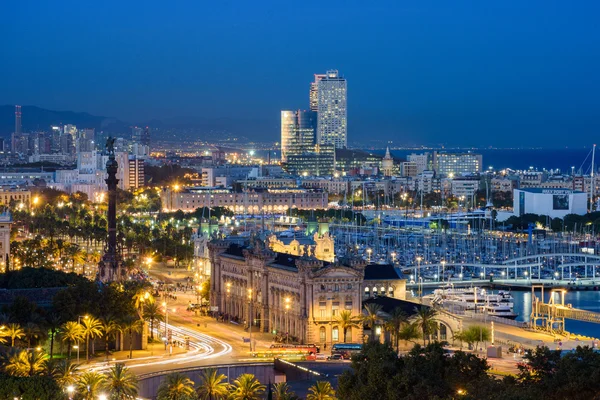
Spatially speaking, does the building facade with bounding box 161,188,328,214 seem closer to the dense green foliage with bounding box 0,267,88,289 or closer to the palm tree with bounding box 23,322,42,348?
the dense green foliage with bounding box 0,267,88,289

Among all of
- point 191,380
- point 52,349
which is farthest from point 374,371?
point 52,349

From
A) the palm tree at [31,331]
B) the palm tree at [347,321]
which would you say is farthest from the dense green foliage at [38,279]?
the palm tree at [347,321]

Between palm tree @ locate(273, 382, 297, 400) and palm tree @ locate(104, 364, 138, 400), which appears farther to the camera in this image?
palm tree @ locate(104, 364, 138, 400)

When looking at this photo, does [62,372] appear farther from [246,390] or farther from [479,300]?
[479,300]

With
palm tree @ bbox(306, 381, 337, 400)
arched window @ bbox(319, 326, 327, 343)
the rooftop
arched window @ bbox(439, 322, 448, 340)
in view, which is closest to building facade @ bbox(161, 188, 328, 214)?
the rooftop

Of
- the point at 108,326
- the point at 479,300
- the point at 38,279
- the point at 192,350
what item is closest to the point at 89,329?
the point at 108,326

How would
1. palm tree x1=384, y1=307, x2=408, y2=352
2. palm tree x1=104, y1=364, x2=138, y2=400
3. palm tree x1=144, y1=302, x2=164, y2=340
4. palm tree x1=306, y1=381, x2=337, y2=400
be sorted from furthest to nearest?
palm tree x1=144, y1=302, x2=164, y2=340
palm tree x1=384, y1=307, x2=408, y2=352
palm tree x1=104, y1=364, x2=138, y2=400
palm tree x1=306, y1=381, x2=337, y2=400
